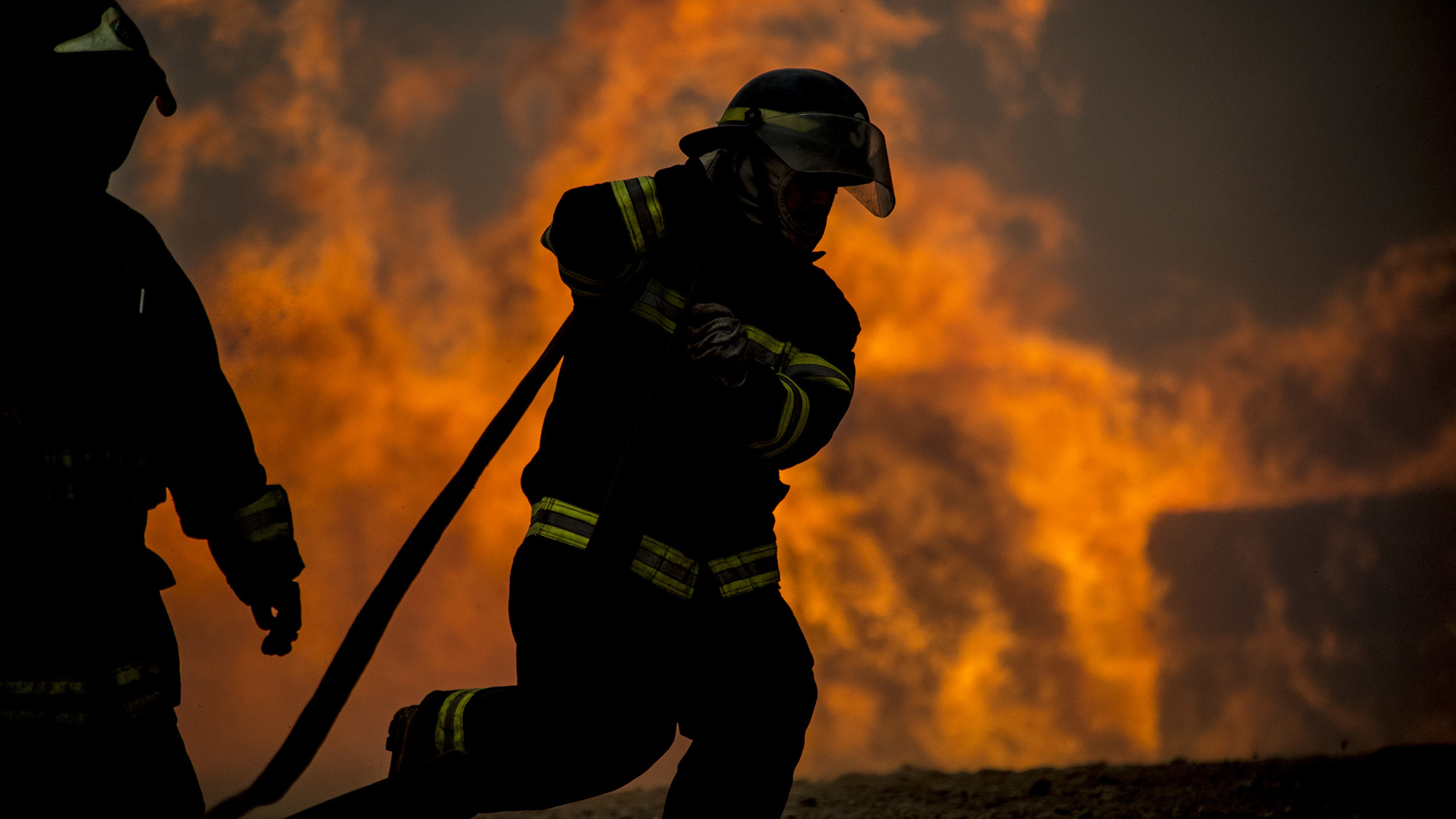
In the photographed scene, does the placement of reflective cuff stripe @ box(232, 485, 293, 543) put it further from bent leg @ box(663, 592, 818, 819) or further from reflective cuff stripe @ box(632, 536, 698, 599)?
bent leg @ box(663, 592, 818, 819)

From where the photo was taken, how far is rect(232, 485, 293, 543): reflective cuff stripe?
2855 millimetres

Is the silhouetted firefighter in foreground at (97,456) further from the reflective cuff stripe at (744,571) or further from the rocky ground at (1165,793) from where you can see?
the rocky ground at (1165,793)

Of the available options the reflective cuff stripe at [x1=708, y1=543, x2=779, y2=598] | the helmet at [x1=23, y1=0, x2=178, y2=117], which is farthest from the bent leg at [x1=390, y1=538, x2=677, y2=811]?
the helmet at [x1=23, y1=0, x2=178, y2=117]

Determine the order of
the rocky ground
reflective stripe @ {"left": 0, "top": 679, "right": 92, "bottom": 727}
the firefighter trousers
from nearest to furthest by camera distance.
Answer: reflective stripe @ {"left": 0, "top": 679, "right": 92, "bottom": 727}
the firefighter trousers
the rocky ground

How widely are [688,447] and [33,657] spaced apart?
1.62 metres

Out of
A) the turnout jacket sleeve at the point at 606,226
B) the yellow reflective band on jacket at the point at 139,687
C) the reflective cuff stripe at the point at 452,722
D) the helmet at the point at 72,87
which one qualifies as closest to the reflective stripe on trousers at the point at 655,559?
the reflective cuff stripe at the point at 452,722

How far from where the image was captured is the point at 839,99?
3543 mm

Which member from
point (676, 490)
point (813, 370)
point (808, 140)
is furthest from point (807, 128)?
point (676, 490)

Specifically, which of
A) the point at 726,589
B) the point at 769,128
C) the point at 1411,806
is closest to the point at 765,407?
the point at 726,589

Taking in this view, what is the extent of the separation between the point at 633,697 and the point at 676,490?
0.56 metres

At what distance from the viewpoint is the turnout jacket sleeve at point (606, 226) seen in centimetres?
312

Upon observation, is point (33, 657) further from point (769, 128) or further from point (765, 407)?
point (769, 128)

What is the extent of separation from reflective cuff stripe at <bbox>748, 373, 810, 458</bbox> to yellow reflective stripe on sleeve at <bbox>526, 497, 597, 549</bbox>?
19.0 inches

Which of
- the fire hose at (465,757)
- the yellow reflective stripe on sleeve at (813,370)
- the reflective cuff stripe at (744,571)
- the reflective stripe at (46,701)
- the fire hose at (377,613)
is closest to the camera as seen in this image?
the reflective stripe at (46,701)
